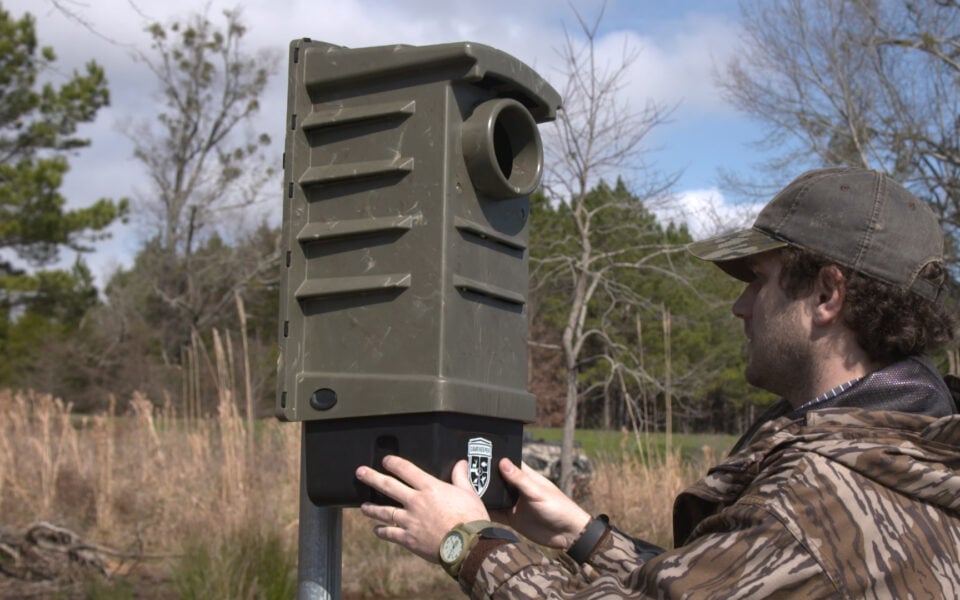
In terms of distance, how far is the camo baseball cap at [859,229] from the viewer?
1.92m

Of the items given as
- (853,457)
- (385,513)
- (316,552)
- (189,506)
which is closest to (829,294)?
(853,457)

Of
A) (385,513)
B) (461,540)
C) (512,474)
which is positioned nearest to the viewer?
(461,540)

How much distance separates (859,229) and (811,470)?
1.74ft

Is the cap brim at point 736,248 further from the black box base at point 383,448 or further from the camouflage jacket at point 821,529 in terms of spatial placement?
the black box base at point 383,448

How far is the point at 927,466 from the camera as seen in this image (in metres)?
1.67

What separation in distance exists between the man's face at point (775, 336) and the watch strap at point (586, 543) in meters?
0.49

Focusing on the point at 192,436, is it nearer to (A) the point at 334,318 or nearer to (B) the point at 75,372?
(A) the point at 334,318

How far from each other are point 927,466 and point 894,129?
16.3m

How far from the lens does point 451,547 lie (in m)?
1.80

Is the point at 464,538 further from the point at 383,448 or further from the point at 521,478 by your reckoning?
the point at 521,478

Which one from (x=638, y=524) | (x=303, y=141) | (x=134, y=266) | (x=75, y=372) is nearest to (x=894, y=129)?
(x=638, y=524)

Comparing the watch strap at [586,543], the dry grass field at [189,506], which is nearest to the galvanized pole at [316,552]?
the watch strap at [586,543]

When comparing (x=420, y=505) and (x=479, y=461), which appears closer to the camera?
(x=420, y=505)

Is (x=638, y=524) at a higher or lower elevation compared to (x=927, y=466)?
lower
